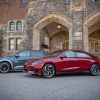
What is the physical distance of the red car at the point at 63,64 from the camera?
13773mm

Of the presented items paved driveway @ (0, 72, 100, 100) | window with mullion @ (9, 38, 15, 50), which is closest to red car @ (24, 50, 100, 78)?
paved driveway @ (0, 72, 100, 100)

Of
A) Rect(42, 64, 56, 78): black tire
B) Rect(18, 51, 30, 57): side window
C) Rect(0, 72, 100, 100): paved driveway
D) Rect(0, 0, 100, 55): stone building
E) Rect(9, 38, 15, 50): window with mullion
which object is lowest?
Rect(0, 72, 100, 100): paved driveway

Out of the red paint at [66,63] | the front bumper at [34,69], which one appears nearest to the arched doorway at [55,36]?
the red paint at [66,63]

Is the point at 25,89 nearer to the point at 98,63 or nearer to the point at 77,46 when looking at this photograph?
the point at 98,63

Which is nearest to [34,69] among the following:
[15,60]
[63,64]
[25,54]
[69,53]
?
[63,64]

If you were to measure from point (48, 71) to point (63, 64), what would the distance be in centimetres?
91

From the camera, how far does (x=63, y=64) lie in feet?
46.8

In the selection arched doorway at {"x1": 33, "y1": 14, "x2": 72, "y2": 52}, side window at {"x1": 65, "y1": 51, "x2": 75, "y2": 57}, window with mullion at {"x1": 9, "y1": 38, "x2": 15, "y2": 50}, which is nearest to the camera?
side window at {"x1": 65, "y1": 51, "x2": 75, "y2": 57}

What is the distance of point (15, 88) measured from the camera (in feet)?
33.9

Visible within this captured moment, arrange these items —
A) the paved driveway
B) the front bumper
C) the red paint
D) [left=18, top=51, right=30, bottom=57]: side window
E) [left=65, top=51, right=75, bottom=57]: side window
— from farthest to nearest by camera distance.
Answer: [left=18, top=51, right=30, bottom=57]: side window < [left=65, top=51, right=75, bottom=57]: side window < the red paint < the front bumper < the paved driveway

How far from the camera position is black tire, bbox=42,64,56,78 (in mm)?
13727

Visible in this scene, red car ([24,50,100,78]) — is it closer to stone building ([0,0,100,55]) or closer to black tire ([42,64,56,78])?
black tire ([42,64,56,78])

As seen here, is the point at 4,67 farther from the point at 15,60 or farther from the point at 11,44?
the point at 11,44

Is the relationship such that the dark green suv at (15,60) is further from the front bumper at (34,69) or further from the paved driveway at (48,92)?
the paved driveway at (48,92)
